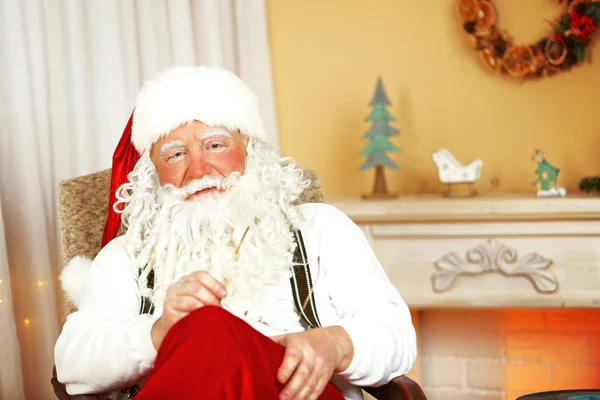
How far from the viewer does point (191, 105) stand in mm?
1870

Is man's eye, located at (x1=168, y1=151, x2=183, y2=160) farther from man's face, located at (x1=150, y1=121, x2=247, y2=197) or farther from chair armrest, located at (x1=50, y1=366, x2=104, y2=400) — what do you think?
chair armrest, located at (x1=50, y1=366, x2=104, y2=400)

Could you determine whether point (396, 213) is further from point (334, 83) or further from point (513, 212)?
point (334, 83)

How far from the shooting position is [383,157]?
113 inches

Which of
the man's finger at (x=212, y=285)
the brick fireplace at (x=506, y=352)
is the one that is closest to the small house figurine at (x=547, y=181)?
the brick fireplace at (x=506, y=352)

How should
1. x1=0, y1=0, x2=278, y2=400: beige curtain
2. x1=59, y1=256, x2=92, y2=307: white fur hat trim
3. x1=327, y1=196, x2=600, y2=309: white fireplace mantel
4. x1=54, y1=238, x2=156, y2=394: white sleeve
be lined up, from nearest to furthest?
x1=54, y1=238, x2=156, y2=394: white sleeve
x1=59, y1=256, x2=92, y2=307: white fur hat trim
x1=0, y1=0, x2=278, y2=400: beige curtain
x1=327, y1=196, x2=600, y2=309: white fireplace mantel

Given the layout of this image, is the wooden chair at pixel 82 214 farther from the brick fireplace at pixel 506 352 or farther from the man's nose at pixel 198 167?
the brick fireplace at pixel 506 352

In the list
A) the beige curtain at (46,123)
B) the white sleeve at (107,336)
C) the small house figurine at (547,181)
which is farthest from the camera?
the small house figurine at (547,181)

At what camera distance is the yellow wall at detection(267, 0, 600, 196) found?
2.98 meters

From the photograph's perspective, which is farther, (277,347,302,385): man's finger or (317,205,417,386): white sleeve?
(317,205,417,386): white sleeve

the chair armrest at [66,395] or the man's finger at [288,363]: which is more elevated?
the man's finger at [288,363]

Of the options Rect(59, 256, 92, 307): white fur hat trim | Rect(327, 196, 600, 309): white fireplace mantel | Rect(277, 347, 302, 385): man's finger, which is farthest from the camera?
Rect(327, 196, 600, 309): white fireplace mantel

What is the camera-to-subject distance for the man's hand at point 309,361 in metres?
1.33

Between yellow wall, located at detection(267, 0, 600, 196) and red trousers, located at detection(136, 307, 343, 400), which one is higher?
yellow wall, located at detection(267, 0, 600, 196)

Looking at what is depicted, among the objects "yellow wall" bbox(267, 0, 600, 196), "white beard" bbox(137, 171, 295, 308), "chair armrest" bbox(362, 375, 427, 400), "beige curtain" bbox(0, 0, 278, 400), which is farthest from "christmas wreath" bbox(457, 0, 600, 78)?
"chair armrest" bbox(362, 375, 427, 400)
